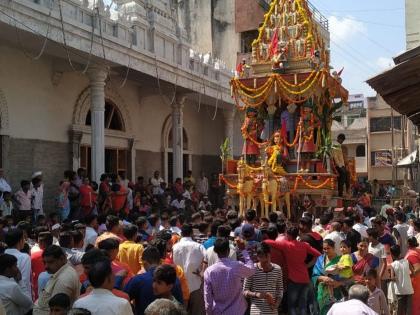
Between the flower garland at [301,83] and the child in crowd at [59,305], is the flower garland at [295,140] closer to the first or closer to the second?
the flower garland at [301,83]

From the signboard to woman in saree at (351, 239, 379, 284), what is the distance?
132ft

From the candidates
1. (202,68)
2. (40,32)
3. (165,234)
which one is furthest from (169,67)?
(165,234)

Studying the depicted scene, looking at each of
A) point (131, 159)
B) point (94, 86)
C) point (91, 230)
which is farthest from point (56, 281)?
point (131, 159)

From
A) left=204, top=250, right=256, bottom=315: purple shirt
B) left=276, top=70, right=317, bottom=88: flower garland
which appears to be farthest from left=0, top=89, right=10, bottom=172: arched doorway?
left=204, top=250, right=256, bottom=315: purple shirt

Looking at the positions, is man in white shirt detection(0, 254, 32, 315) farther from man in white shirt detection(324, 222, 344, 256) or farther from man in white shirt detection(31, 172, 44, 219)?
man in white shirt detection(31, 172, 44, 219)

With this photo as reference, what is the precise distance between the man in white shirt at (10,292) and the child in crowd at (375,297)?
11.2 ft

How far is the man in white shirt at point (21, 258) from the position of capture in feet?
17.8

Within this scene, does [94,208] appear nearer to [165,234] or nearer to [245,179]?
[245,179]

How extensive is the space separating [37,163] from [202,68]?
7.36 meters

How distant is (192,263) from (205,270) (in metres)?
0.50

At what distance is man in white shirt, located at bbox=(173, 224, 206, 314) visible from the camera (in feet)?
21.1

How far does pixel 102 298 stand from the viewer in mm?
3777

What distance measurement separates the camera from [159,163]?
857 inches

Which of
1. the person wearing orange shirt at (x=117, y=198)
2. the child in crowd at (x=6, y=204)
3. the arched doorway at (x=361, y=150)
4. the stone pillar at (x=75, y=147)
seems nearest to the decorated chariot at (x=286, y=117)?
the person wearing orange shirt at (x=117, y=198)
